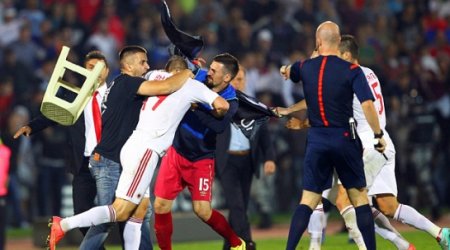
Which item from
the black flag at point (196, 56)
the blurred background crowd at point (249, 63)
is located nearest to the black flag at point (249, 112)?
the black flag at point (196, 56)

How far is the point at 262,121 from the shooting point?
44.6 ft

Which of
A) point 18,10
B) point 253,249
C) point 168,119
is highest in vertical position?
point 18,10

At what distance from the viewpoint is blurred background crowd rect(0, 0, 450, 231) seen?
845 inches

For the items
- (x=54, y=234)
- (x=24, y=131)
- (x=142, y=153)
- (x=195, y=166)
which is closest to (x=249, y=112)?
(x=195, y=166)

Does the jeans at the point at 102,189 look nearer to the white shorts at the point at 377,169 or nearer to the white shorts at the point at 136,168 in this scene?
the white shorts at the point at 136,168

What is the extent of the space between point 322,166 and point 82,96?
8.14ft

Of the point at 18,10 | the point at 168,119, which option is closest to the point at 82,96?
the point at 168,119

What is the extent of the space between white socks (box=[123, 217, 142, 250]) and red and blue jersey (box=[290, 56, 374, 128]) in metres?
2.09

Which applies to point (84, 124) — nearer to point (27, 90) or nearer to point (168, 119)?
point (168, 119)

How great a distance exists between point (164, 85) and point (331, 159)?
5.92 ft

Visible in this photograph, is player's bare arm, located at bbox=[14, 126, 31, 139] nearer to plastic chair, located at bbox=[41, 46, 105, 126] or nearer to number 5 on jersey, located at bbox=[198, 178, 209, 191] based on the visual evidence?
plastic chair, located at bbox=[41, 46, 105, 126]

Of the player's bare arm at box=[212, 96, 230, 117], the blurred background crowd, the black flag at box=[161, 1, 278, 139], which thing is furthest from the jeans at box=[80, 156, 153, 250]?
the blurred background crowd

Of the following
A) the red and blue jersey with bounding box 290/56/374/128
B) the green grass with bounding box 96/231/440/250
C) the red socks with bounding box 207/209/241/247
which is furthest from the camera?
the green grass with bounding box 96/231/440/250

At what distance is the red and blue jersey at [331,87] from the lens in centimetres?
1209
